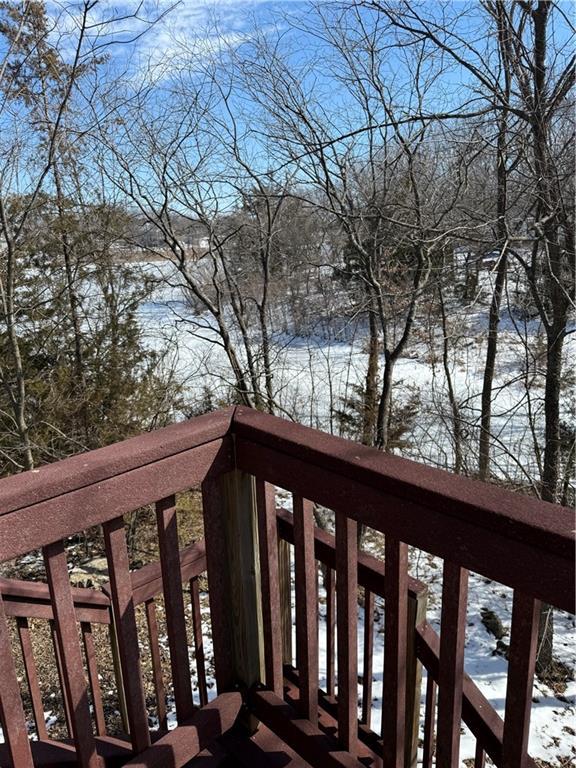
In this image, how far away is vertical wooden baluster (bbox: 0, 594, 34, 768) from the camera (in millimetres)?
1047

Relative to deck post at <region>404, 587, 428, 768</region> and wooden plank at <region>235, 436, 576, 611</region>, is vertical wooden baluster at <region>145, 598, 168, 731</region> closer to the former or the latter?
deck post at <region>404, 587, 428, 768</region>

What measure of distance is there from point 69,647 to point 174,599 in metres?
0.28

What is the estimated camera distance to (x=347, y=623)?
1265 millimetres

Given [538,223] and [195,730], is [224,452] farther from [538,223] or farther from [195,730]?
[538,223]

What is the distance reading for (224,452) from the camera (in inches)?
55.7

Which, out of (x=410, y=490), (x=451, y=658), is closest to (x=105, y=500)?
(x=410, y=490)

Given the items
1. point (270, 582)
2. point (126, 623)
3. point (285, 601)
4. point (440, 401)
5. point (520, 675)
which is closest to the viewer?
point (520, 675)

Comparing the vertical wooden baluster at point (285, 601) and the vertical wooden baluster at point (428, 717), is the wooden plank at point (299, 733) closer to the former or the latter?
the vertical wooden baluster at point (285, 601)

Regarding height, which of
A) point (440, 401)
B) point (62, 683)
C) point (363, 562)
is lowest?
point (440, 401)

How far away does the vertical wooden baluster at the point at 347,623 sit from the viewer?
1197 millimetres

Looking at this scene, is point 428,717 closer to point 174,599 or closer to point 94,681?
point 174,599

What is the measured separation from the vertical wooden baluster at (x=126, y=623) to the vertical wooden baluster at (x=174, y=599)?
0.09 meters

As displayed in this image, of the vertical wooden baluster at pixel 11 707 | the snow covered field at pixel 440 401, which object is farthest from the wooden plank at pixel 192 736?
the snow covered field at pixel 440 401

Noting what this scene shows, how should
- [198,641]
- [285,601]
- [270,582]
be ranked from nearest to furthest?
[270,582] < [285,601] < [198,641]
